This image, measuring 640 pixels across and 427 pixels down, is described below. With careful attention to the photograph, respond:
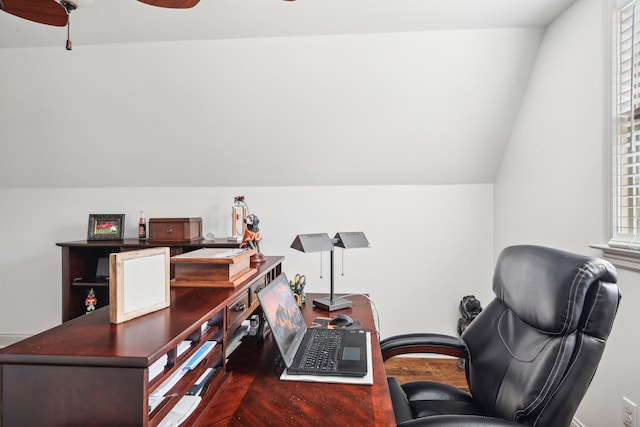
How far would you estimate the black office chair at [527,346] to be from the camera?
1005 mm

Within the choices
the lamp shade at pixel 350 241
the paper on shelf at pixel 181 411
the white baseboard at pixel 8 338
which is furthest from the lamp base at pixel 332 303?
the white baseboard at pixel 8 338

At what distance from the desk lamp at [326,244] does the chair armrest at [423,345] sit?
1.33 ft

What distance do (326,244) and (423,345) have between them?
656mm

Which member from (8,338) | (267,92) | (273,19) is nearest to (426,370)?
(267,92)

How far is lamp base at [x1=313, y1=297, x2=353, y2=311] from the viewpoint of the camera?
6.08ft

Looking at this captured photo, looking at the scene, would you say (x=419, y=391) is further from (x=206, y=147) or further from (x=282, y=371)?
(x=206, y=147)

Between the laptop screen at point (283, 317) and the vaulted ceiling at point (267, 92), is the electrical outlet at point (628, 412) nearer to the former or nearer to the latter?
the laptop screen at point (283, 317)

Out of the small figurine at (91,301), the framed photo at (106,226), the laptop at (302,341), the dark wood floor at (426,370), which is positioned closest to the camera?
the laptop at (302,341)

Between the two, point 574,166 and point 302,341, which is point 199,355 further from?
point 574,166

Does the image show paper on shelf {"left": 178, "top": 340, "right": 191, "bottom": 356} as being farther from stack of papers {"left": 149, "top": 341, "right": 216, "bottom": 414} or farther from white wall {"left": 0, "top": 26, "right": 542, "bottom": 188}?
white wall {"left": 0, "top": 26, "right": 542, "bottom": 188}

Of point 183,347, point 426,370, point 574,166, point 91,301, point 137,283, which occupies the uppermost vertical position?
point 574,166

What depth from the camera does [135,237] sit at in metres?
3.23

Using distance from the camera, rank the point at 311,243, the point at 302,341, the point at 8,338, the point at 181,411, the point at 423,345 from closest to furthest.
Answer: the point at 181,411
the point at 302,341
the point at 423,345
the point at 311,243
the point at 8,338

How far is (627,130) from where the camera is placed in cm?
165
